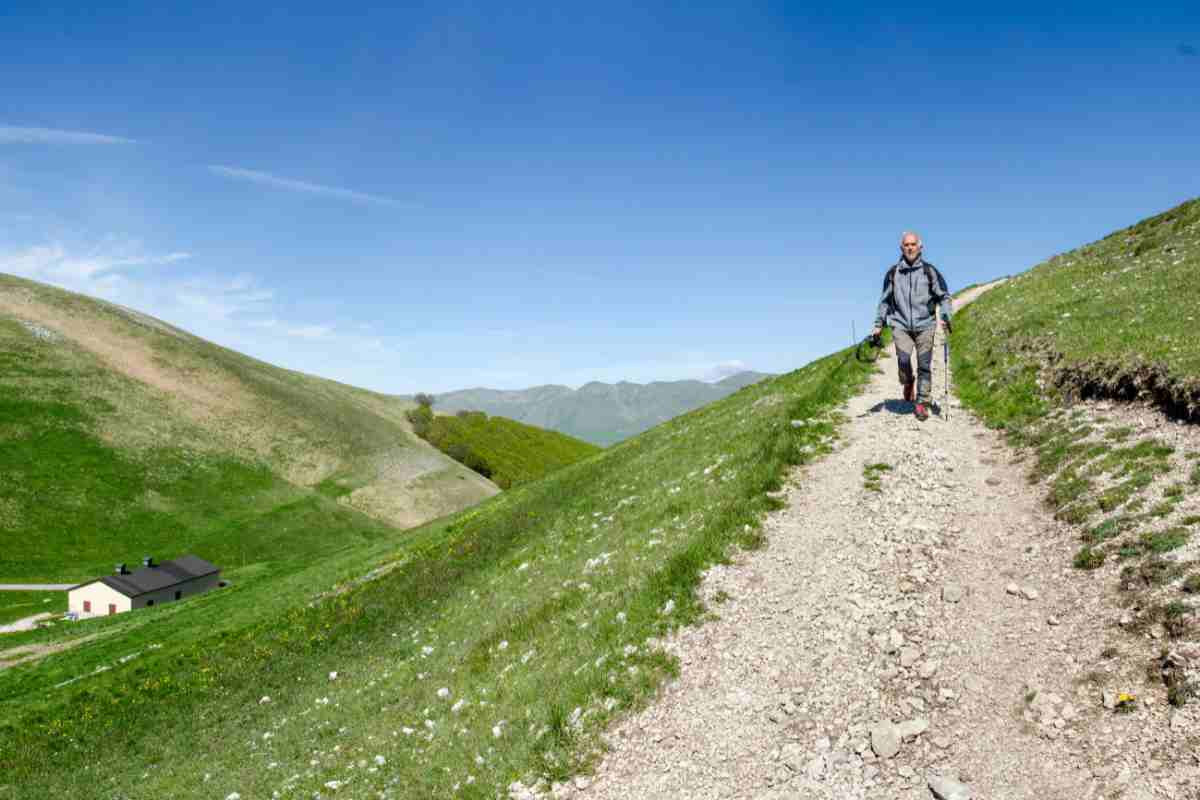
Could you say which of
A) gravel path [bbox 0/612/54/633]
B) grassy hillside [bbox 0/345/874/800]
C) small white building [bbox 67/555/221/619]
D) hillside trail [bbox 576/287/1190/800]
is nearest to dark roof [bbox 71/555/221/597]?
small white building [bbox 67/555/221/619]

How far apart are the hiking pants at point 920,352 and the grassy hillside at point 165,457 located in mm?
102920

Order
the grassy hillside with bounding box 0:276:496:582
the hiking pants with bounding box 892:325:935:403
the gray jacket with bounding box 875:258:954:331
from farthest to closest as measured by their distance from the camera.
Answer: the grassy hillside with bounding box 0:276:496:582, the hiking pants with bounding box 892:325:935:403, the gray jacket with bounding box 875:258:954:331

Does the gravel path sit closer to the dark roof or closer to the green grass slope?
the dark roof

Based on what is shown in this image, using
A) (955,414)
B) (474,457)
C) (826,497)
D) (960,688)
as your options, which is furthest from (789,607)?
(474,457)

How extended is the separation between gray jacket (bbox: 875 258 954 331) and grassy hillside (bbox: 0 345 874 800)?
377 cm

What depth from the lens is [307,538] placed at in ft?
354

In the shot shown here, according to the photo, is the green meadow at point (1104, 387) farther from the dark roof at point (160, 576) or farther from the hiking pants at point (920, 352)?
the dark roof at point (160, 576)

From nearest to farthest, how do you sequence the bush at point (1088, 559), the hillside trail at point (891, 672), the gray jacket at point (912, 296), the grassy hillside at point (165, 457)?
the hillside trail at point (891, 672)
the bush at point (1088, 559)
the gray jacket at point (912, 296)
the grassy hillside at point (165, 457)

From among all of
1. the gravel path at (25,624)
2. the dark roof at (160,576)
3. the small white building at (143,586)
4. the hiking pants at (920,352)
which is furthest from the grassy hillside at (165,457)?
the hiking pants at (920,352)

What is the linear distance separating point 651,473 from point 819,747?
1838cm

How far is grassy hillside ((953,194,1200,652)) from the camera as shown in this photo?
9.92 metres

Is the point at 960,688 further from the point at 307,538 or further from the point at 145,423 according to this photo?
the point at 145,423

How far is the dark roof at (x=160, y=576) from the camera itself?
75.6 metres

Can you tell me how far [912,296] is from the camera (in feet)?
63.6
